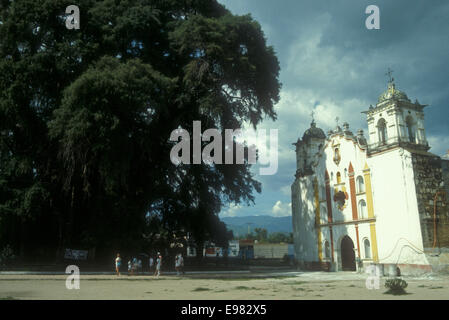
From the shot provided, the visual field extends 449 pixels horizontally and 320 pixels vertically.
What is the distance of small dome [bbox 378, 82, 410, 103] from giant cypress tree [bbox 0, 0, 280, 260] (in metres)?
8.05

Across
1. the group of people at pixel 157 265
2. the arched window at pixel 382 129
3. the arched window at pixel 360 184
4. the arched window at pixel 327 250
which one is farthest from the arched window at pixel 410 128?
the group of people at pixel 157 265

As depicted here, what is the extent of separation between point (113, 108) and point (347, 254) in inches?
846

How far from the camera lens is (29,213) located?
2430 centimetres

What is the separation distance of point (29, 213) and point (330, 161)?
22941mm

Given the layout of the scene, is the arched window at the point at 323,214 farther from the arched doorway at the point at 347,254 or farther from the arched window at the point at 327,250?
the arched doorway at the point at 347,254

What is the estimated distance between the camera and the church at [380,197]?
24953 mm

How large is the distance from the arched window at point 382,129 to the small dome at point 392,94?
1550 mm

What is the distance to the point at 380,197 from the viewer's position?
90.3 ft

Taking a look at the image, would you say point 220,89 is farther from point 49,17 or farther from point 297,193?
point 297,193

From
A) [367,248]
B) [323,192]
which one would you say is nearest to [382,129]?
[323,192]

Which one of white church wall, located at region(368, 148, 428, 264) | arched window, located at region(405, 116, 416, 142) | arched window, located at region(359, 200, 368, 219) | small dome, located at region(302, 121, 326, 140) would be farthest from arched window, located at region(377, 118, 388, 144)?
small dome, located at region(302, 121, 326, 140)

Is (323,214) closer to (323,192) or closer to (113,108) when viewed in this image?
(323,192)

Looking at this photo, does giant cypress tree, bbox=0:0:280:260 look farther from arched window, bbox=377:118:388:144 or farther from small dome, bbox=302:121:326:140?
arched window, bbox=377:118:388:144

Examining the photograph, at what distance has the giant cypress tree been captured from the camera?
77.8 ft
